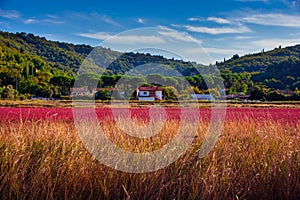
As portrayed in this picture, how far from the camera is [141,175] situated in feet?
11.2

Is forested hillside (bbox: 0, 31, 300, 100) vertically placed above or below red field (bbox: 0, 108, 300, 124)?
above

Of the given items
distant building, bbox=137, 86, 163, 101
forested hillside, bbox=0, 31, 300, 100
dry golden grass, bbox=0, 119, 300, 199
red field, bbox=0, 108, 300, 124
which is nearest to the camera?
dry golden grass, bbox=0, 119, 300, 199

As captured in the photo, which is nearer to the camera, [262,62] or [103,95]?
[103,95]

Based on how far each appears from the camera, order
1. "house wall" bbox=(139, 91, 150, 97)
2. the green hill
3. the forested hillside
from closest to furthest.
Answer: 1. "house wall" bbox=(139, 91, 150, 97)
2. the forested hillside
3. the green hill

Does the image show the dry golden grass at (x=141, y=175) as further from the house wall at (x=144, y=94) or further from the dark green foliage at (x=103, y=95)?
the dark green foliage at (x=103, y=95)

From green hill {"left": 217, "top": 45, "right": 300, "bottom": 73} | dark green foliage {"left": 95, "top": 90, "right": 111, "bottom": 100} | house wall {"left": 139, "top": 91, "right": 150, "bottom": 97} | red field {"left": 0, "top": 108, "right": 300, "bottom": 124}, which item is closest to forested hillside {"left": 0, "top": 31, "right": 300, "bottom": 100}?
green hill {"left": 217, "top": 45, "right": 300, "bottom": 73}

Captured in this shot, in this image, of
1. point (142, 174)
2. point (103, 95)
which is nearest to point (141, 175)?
point (142, 174)

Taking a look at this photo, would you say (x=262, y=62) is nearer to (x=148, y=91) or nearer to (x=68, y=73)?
(x=68, y=73)

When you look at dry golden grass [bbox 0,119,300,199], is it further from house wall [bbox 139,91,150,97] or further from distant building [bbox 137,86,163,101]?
house wall [bbox 139,91,150,97]

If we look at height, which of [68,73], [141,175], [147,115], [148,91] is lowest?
[141,175]

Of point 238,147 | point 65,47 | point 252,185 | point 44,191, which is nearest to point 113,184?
point 44,191

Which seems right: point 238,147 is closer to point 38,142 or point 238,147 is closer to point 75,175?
point 75,175

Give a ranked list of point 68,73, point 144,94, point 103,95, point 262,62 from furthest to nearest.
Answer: point 262,62, point 68,73, point 103,95, point 144,94

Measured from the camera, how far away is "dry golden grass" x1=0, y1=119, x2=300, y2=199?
315cm
